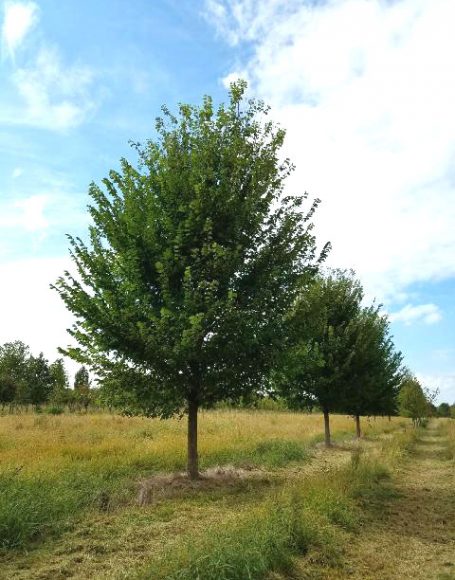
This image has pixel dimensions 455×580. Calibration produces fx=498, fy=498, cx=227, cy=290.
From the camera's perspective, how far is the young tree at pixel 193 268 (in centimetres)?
1021

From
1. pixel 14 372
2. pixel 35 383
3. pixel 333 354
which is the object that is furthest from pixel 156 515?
pixel 14 372

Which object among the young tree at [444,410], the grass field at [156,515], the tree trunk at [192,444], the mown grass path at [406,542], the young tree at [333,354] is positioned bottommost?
the young tree at [444,410]

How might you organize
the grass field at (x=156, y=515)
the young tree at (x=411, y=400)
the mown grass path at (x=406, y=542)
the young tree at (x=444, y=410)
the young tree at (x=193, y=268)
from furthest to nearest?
1. the young tree at (x=444, y=410)
2. the young tree at (x=411, y=400)
3. the young tree at (x=193, y=268)
4. the mown grass path at (x=406, y=542)
5. the grass field at (x=156, y=515)

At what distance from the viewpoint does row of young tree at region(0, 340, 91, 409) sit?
54.7 meters

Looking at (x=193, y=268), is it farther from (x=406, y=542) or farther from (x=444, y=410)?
(x=444, y=410)

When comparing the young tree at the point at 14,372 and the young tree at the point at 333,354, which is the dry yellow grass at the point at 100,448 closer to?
the young tree at the point at 333,354

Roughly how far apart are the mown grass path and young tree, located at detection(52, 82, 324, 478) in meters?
4.03

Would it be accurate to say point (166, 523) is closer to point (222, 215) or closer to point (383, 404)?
point (222, 215)

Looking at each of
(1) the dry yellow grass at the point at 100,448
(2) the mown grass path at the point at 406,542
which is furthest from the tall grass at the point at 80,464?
(2) the mown grass path at the point at 406,542

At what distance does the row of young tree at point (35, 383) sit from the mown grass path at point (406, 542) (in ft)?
124

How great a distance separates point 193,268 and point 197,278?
0.76ft

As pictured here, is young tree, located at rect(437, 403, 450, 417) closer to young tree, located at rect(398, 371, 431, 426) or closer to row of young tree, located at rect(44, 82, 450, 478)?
young tree, located at rect(398, 371, 431, 426)

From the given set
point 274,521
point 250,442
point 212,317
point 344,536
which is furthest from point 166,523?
point 250,442

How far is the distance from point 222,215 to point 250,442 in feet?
38.9
